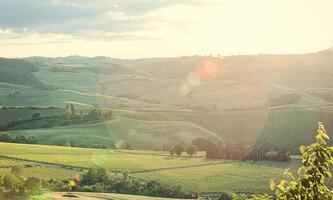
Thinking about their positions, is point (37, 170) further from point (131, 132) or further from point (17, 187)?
point (131, 132)

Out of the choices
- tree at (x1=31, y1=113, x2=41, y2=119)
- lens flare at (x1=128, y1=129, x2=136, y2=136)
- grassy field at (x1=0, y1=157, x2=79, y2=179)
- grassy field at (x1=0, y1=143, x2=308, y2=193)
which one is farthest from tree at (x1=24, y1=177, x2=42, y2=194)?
tree at (x1=31, y1=113, x2=41, y2=119)

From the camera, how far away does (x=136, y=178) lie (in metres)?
105

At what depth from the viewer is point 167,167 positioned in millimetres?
119562

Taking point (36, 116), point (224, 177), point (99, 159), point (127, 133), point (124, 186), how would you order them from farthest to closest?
point (36, 116) < point (127, 133) < point (99, 159) < point (224, 177) < point (124, 186)

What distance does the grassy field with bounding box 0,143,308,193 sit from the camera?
104250mm

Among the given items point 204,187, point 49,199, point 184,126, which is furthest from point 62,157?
point 184,126

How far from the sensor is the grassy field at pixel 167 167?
104m

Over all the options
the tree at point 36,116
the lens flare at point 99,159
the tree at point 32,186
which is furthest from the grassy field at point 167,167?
the tree at point 36,116

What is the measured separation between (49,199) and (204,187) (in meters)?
45.8

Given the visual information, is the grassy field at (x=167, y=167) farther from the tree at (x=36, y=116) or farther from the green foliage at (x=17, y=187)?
the tree at (x=36, y=116)

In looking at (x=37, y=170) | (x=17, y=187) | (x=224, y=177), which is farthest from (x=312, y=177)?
(x=224, y=177)

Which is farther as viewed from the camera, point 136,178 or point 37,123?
point 37,123

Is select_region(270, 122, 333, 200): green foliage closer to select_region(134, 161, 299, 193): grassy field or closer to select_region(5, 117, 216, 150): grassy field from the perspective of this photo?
select_region(134, 161, 299, 193): grassy field

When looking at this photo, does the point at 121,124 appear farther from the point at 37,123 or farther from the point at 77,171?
the point at 77,171
